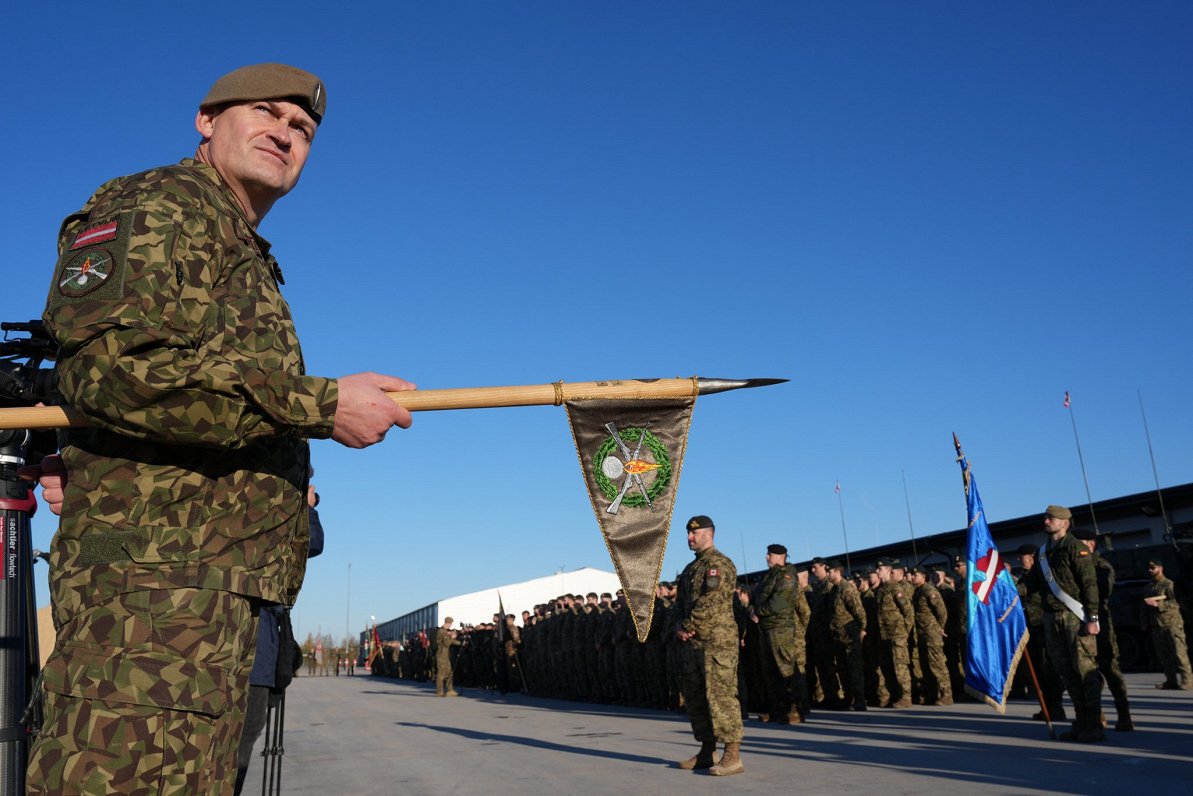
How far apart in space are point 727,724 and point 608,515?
19.0ft

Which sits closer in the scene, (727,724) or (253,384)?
(253,384)

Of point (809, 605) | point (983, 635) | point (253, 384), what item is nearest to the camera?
point (253, 384)

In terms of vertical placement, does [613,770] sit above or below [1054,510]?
below

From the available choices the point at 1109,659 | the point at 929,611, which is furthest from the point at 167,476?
the point at 929,611

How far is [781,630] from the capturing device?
1207 cm

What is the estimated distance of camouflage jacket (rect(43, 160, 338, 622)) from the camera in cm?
175

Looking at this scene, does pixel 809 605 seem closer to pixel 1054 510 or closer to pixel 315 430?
pixel 1054 510

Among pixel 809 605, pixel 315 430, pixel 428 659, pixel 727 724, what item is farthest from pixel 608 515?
pixel 428 659

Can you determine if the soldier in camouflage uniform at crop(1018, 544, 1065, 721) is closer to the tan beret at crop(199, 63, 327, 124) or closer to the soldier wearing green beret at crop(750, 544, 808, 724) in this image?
the soldier wearing green beret at crop(750, 544, 808, 724)

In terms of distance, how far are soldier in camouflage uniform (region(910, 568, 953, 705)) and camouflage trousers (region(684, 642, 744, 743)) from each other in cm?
649

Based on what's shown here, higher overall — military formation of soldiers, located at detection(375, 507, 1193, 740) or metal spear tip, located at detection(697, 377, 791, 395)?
metal spear tip, located at detection(697, 377, 791, 395)

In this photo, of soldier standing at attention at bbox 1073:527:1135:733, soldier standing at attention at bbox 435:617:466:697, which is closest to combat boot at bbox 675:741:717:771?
soldier standing at attention at bbox 1073:527:1135:733

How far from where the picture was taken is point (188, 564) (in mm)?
1797

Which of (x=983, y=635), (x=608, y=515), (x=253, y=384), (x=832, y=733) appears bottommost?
(x=832, y=733)
